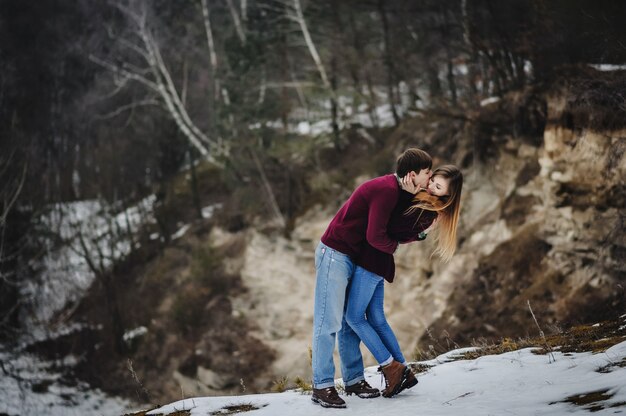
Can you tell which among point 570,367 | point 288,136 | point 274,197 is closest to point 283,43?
point 288,136

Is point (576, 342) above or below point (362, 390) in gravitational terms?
below

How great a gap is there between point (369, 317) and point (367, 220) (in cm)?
76

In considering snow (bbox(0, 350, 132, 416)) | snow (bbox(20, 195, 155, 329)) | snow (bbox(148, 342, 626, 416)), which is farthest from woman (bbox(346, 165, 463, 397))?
snow (bbox(20, 195, 155, 329))

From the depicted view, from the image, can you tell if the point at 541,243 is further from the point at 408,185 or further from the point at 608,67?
the point at 408,185

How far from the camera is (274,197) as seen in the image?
18766 mm

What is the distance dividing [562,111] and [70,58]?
21.5m

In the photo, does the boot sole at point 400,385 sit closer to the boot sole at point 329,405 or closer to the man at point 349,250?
→ the man at point 349,250

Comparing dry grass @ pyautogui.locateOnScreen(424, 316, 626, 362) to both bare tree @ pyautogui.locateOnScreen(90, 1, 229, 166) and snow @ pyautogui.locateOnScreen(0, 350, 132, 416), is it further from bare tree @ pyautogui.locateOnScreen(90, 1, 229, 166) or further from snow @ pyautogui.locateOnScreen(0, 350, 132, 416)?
bare tree @ pyautogui.locateOnScreen(90, 1, 229, 166)

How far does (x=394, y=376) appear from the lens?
3.83 m

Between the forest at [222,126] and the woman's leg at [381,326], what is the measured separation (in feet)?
18.0

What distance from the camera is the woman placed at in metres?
3.83

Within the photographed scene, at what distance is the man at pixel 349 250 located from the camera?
379 cm

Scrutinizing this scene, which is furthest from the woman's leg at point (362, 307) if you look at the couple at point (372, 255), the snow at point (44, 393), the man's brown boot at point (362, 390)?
the snow at point (44, 393)

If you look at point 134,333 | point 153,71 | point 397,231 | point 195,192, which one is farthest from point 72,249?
point 397,231
